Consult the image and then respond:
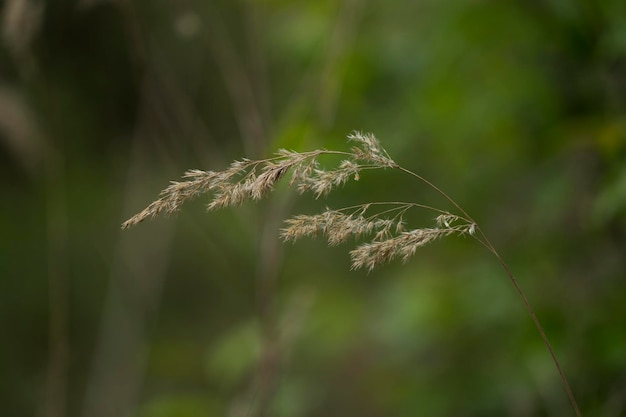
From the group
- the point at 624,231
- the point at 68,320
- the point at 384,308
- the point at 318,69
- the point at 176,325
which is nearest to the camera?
the point at 624,231

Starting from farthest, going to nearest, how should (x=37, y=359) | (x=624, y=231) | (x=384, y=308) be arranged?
(x=37, y=359) → (x=384, y=308) → (x=624, y=231)

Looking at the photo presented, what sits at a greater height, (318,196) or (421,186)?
(421,186)

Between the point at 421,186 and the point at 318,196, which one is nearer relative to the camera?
the point at 318,196

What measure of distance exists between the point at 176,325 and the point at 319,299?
2663mm

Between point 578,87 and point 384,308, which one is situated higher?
point 578,87

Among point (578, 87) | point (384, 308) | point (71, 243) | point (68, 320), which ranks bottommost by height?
point (384, 308)

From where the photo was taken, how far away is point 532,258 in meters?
2.96

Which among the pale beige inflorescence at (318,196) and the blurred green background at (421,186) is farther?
the blurred green background at (421,186)

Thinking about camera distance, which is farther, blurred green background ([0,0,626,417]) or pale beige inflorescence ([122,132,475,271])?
blurred green background ([0,0,626,417])

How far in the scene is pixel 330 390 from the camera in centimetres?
597

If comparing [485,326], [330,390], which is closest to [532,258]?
[485,326]

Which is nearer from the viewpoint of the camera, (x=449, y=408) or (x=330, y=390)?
(x=449, y=408)

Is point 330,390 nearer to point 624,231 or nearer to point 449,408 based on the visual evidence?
point 449,408

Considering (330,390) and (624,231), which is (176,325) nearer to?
Answer: (330,390)
